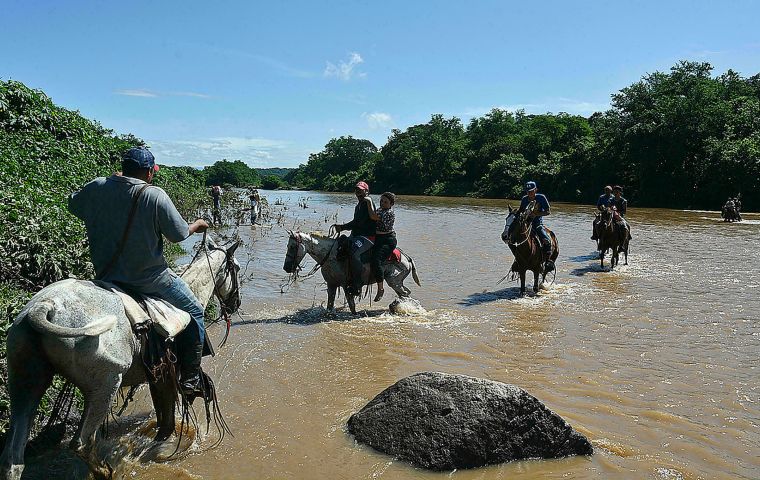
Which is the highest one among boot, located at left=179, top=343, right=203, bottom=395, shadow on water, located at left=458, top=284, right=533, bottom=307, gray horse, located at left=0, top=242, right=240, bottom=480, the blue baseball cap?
the blue baseball cap

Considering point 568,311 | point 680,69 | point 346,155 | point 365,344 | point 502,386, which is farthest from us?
point 346,155

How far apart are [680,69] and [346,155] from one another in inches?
3626

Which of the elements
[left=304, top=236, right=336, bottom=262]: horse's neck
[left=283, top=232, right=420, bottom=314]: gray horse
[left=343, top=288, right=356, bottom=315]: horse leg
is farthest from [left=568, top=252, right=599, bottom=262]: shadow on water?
[left=304, top=236, right=336, bottom=262]: horse's neck

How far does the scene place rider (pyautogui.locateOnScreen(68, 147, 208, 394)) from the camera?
152 inches

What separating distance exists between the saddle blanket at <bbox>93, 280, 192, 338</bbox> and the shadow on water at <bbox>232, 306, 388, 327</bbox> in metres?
4.75

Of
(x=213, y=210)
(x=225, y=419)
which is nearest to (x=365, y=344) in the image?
(x=225, y=419)

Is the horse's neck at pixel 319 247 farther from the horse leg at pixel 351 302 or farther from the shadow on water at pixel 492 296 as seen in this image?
the shadow on water at pixel 492 296

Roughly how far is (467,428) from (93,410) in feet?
9.14

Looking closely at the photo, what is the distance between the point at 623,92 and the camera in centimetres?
5144

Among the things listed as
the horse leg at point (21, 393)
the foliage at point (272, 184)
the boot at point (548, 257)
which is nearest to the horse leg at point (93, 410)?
the horse leg at point (21, 393)

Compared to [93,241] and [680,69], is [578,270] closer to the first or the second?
[93,241]

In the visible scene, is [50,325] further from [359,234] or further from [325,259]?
[359,234]

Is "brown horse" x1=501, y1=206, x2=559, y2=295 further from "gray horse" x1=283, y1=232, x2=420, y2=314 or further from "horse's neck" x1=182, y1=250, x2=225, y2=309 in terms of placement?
"horse's neck" x1=182, y1=250, x2=225, y2=309

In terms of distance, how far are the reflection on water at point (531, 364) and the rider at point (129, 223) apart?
1625 mm
